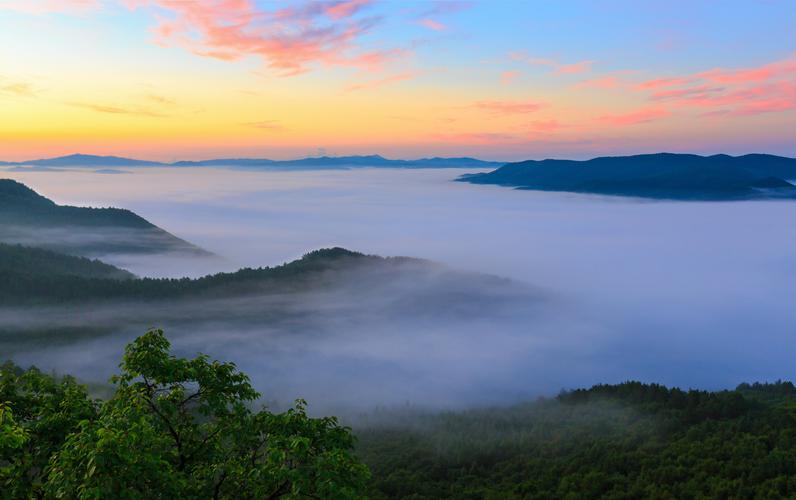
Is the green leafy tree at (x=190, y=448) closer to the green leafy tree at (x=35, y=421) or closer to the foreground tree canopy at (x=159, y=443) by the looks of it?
the foreground tree canopy at (x=159, y=443)

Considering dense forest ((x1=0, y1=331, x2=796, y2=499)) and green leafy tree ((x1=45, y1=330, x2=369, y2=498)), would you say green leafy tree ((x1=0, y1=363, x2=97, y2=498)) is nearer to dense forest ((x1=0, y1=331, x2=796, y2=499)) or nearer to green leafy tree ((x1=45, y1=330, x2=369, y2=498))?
dense forest ((x1=0, y1=331, x2=796, y2=499))


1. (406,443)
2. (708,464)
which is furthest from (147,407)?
(406,443)

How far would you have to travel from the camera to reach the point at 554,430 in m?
149

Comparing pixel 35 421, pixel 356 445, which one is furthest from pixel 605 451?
pixel 35 421

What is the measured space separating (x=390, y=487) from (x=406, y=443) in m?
48.8

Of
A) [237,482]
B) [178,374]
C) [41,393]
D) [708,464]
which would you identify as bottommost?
[708,464]

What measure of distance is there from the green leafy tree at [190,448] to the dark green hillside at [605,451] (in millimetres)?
89062

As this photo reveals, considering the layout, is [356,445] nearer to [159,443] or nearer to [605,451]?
[605,451]

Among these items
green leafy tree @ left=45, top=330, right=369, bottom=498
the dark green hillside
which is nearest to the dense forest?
green leafy tree @ left=45, top=330, right=369, bottom=498

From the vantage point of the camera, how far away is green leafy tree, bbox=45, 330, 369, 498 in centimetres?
1259

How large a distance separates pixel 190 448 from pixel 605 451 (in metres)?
121

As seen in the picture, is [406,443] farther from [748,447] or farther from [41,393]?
[41,393]

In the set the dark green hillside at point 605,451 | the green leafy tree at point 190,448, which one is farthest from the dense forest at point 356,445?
the dark green hillside at point 605,451

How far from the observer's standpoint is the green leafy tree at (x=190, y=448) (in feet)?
41.3
